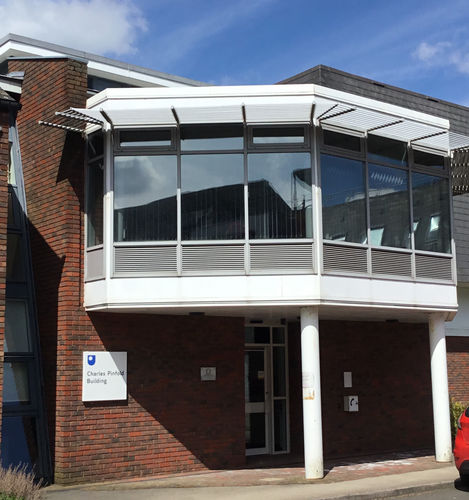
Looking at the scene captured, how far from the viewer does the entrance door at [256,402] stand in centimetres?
1579

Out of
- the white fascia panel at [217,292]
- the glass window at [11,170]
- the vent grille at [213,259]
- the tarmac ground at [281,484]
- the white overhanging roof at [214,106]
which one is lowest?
the tarmac ground at [281,484]

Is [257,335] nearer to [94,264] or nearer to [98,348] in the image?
[98,348]

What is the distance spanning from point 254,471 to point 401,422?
16.1 ft

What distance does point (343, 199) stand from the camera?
42.8ft

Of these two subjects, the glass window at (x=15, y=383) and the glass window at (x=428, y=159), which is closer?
the glass window at (x=15, y=383)

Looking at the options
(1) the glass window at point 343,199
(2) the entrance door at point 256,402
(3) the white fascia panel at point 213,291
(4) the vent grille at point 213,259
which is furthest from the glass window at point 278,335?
(4) the vent grille at point 213,259

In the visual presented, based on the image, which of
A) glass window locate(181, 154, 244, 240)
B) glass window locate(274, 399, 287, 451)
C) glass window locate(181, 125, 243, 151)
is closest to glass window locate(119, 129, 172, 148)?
glass window locate(181, 125, 243, 151)

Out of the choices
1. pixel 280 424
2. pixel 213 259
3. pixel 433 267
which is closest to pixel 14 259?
pixel 213 259

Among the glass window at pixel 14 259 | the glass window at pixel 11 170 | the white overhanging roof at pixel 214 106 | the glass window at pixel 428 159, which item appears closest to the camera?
the white overhanging roof at pixel 214 106

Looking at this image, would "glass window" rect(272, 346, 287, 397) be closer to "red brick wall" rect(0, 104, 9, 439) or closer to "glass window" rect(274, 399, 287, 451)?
"glass window" rect(274, 399, 287, 451)

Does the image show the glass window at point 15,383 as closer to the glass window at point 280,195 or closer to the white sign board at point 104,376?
the white sign board at point 104,376

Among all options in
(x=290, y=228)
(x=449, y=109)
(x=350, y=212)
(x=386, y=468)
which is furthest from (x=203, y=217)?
(x=449, y=109)

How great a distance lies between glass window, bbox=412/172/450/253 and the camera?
1417cm

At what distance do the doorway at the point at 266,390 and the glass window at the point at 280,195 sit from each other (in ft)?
13.5
